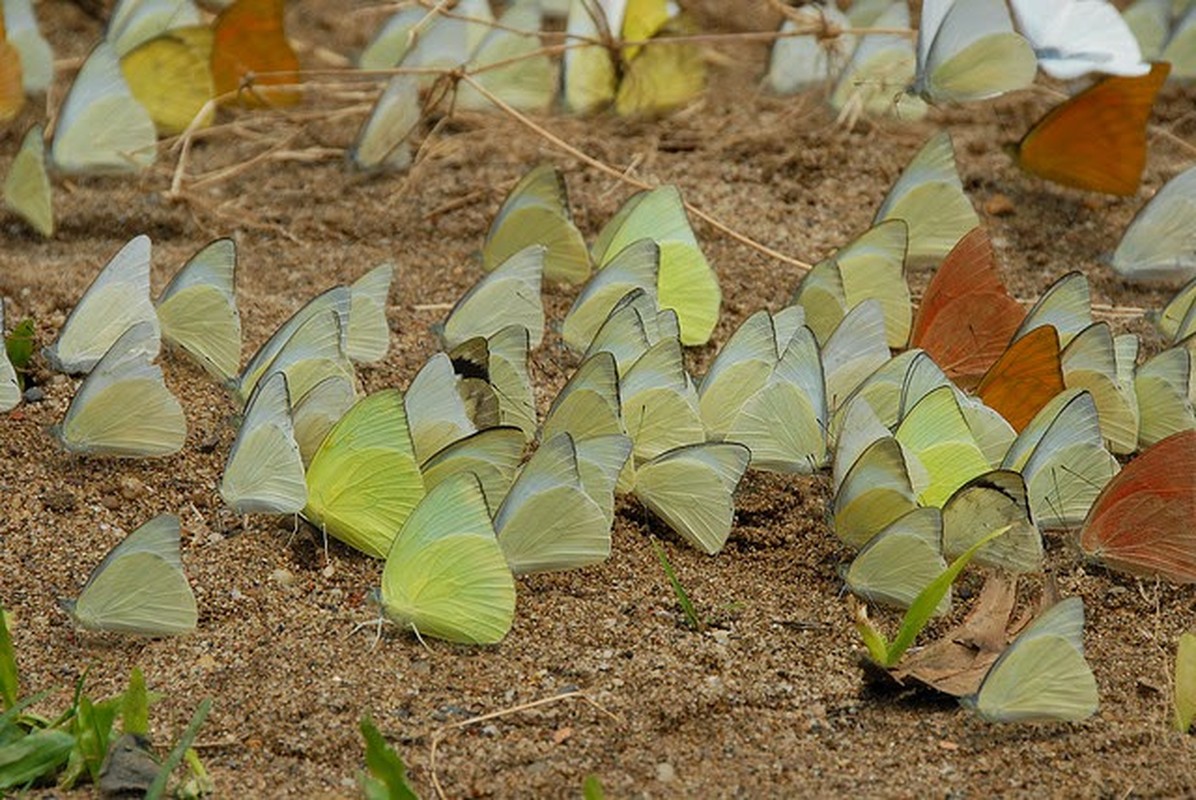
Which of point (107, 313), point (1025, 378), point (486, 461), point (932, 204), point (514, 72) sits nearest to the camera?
point (486, 461)

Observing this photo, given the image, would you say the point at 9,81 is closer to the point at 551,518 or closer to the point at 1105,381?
the point at 551,518

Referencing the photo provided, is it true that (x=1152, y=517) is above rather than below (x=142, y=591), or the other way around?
above

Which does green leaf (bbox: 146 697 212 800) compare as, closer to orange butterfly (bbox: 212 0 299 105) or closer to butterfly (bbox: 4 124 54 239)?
butterfly (bbox: 4 124 54 239)

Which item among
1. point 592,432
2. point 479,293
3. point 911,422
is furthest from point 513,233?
point 911,422

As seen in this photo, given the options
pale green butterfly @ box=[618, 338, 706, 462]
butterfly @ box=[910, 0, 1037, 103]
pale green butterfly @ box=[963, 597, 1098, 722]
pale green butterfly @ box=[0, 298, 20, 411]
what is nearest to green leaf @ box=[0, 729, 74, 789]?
pale green butterfly @ box=[0, 298, 20, 411]

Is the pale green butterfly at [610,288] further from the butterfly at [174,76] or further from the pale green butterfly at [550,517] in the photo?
the butterfly at [174,76]

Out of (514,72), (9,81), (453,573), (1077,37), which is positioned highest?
(1077,37)

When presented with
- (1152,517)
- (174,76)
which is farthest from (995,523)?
(174,76)
